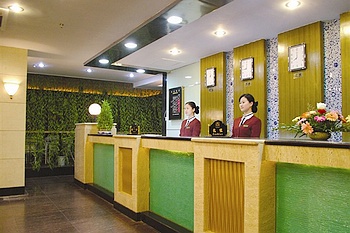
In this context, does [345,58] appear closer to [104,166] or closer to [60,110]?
[104,166]

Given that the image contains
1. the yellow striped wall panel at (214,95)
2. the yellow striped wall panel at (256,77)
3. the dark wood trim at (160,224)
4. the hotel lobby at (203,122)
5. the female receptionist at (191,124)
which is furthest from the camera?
the yellow striped wall panel at (214,95)

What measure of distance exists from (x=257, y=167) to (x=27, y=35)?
15.0ft

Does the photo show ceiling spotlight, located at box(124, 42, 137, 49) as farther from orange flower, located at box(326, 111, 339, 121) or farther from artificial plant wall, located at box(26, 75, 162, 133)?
artificial plant wall, located at box(26, 75, 162, 133)

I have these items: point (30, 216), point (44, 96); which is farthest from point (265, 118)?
point (44, 96)

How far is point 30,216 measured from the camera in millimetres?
4371

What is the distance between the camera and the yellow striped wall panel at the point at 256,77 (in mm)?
5266

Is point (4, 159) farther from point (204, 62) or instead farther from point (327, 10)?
point (327, 10)

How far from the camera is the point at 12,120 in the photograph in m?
5.85

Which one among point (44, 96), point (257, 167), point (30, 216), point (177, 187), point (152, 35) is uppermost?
point (152, 35)

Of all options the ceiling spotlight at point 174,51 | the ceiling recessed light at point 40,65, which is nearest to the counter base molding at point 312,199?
the ceiling spotlight at point 174,51

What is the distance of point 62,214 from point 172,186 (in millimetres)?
1947

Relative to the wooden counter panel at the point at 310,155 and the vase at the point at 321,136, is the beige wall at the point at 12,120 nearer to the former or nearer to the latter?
the wooden counter panel at the point at 310,155

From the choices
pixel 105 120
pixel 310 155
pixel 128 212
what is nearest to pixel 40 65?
pixel 105 120

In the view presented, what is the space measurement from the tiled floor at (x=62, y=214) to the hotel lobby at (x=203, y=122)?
3 centimetres
